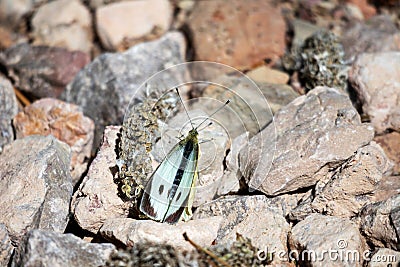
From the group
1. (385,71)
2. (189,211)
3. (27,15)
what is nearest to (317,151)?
(189,211)

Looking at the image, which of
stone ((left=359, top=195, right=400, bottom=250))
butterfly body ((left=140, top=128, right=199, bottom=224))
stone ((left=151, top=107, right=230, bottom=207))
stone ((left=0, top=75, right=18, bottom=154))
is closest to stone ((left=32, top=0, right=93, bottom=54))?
Result: stone ((left=0, top=75, right=18, bottom=154))

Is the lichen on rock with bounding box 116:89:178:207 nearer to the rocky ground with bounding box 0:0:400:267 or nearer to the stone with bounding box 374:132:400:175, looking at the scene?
the rocky ground with bounding box 0:0:400:267

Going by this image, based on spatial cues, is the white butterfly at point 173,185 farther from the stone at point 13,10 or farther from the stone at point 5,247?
the stone at point 13,10

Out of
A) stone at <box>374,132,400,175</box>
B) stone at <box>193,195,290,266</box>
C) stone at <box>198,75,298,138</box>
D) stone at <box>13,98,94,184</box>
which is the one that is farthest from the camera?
stone at <box>13,98,94,184</box>

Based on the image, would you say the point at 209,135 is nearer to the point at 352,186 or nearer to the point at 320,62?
the point at 352,186

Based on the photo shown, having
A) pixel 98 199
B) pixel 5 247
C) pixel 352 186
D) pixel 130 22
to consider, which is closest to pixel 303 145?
pixel 352 186

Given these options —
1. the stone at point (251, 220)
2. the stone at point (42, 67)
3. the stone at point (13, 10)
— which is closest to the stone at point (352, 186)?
the stone at point (251, 220)

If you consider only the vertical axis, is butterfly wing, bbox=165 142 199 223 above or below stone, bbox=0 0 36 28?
below
